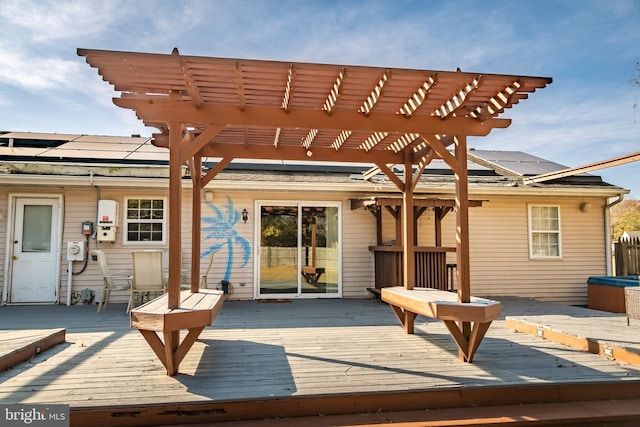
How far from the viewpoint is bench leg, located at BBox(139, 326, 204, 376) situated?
10.6 feet

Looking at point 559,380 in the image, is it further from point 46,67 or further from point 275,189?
point 46,67

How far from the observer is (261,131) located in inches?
177

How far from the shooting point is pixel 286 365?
3.58m

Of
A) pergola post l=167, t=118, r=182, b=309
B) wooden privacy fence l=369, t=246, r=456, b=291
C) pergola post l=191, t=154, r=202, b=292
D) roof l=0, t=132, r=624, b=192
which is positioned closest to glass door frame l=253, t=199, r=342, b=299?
roof l=0, t=132, r=624, b=192

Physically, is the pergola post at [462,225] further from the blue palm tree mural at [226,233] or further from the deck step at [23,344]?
the blue palm tree mural at [226,233]

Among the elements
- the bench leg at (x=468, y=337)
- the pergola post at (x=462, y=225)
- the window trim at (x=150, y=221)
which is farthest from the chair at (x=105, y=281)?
the pergola post at (x=462, y=225)

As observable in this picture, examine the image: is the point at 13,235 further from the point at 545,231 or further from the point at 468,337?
the point at 545,231

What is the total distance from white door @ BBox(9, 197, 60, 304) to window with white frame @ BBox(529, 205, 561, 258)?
949cm

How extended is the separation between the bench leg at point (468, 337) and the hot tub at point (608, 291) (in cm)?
577

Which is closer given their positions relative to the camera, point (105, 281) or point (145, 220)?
point (105, 281)

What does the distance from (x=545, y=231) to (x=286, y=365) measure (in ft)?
24.4

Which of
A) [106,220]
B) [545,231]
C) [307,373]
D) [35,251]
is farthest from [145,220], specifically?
[545,231]

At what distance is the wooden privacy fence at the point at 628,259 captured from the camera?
9.26m

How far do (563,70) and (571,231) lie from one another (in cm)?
367
